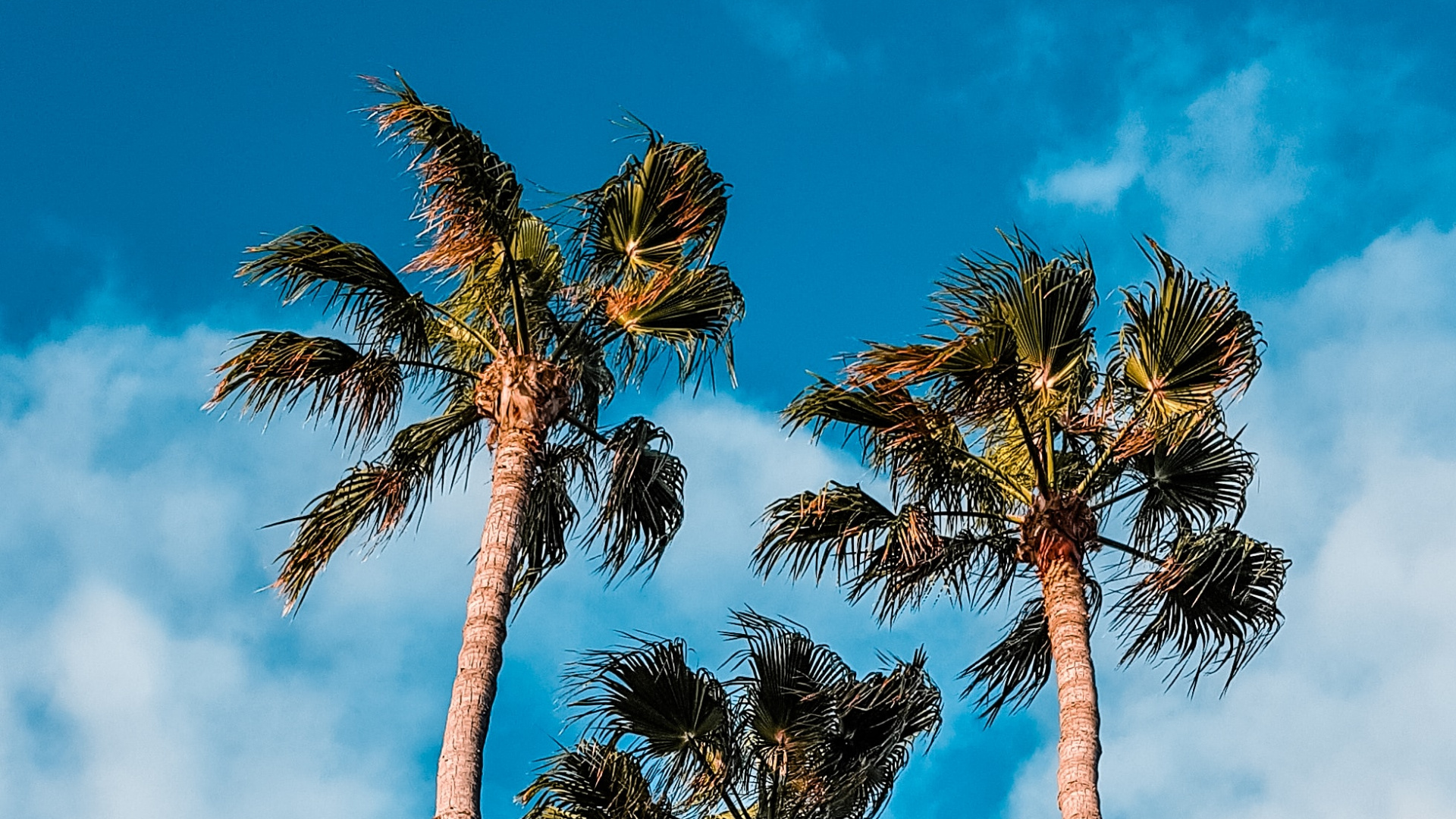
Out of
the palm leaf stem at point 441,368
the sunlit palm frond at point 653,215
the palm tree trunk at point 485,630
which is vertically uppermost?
the sunlit palm frond at point 653,215

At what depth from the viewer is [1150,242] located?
39.4 ft

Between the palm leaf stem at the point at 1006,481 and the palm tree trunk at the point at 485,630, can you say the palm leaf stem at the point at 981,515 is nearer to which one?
the palm leaf stem at the point at 1006,481

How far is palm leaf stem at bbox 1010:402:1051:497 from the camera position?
39.0 feet

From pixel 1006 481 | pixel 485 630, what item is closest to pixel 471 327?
pixel 485 630

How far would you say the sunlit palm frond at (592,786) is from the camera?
516 inches

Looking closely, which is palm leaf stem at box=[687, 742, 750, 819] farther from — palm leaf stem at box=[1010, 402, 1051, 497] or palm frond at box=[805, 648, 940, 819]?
palm leaf stem at box=[1010, 402, 1051, 497]

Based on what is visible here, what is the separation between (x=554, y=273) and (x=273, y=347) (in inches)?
97.3

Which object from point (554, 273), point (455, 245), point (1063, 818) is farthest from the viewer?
point (554, 273)

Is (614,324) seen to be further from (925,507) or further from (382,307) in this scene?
(925,507)

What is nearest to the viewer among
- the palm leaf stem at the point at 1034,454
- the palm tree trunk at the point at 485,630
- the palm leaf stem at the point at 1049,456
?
the palm tree trunk at the point at 485,630

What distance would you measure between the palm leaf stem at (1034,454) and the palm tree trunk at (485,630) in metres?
3.35

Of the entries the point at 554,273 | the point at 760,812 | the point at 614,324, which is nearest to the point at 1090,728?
the point at 760,812

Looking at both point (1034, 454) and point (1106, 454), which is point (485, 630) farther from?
A: point (1106, 454)

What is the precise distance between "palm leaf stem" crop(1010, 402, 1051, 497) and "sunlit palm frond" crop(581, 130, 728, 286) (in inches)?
111
